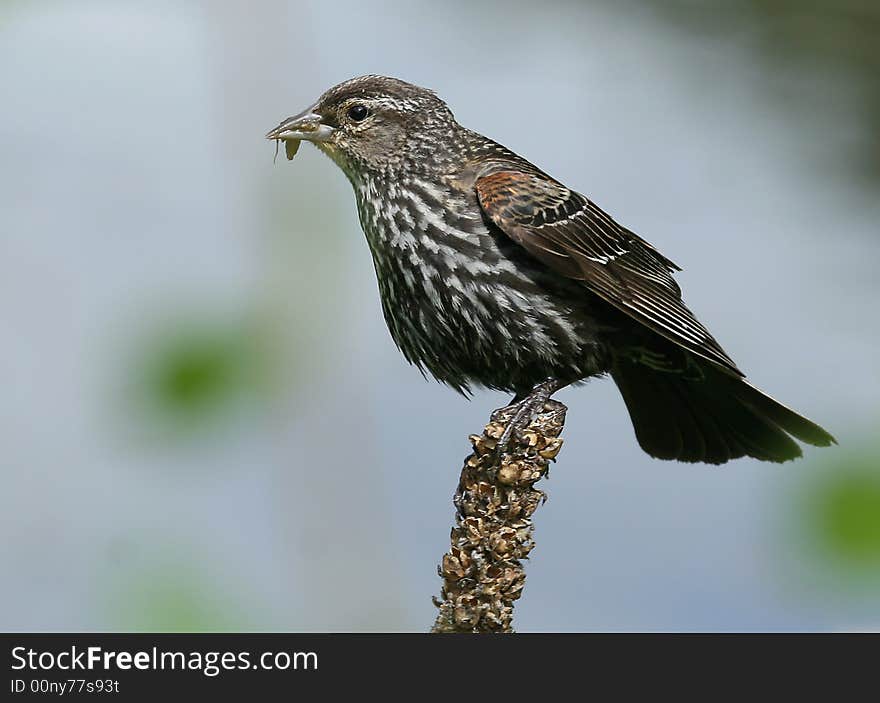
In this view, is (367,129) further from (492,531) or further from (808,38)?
(492,531)

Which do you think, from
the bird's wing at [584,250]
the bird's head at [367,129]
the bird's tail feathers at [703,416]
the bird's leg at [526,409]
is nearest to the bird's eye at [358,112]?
the bird's head at [367,129]

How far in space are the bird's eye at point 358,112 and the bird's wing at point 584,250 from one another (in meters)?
0.52

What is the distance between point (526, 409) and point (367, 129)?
137 centimetres

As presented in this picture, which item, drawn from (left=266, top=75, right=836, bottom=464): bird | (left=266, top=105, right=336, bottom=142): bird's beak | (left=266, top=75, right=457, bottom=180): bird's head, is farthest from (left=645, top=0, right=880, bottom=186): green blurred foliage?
(left=266, top=105, right=336, bottom=142): bird's beak

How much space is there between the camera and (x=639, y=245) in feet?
15.1

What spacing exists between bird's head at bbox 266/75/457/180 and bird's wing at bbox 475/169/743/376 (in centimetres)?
33

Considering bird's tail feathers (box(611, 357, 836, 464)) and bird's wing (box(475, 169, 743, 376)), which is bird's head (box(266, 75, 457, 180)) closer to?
bird's wing (box(475, 169, 743, 376))

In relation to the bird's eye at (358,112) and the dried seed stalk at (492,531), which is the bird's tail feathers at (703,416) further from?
the dried seed stalk at (492,531)

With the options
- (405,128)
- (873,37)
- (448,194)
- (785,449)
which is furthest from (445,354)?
(873,37)

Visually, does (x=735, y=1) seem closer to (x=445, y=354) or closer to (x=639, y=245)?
(x=639, y=245)

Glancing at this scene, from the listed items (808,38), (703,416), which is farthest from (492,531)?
(808,38)

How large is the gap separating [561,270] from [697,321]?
566 mm

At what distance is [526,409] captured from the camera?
3.66 metres

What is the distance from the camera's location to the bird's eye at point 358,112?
4465 mm
